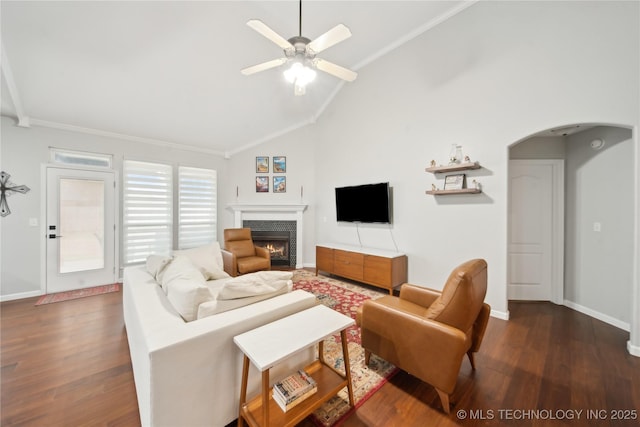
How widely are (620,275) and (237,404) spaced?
4089mm

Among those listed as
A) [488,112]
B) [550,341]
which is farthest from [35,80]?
[550,341]

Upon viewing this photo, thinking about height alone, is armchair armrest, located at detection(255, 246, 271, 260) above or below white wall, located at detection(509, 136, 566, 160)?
below

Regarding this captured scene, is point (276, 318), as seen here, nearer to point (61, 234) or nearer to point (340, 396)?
point (340, 396)

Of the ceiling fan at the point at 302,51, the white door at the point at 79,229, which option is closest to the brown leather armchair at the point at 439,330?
the ceiling fan at the point at 302,51

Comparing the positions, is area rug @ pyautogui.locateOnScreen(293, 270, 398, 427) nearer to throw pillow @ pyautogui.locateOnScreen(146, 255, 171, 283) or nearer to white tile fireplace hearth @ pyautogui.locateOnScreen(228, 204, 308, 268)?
throw pillow @ pyautogui.locateOnScreen(146, 255, 171, 283)

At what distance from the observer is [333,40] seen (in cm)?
200

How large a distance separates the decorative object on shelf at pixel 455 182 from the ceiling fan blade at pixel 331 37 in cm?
224

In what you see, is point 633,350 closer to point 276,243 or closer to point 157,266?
point 157,266

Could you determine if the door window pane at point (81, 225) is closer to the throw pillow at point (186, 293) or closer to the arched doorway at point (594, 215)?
the throw pillow at point (186, 293)

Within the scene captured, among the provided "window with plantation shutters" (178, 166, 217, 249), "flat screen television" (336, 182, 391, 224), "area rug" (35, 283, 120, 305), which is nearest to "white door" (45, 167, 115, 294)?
"area rug" (35, 283, 120, 305)

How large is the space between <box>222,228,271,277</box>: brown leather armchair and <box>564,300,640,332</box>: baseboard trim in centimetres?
449

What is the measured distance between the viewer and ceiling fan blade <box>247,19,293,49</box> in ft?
5.91

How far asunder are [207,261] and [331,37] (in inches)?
106

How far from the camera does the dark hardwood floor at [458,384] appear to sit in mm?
1530
